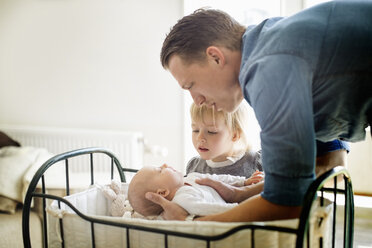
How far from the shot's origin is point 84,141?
270 cm

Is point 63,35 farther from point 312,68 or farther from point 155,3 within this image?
point 312,68

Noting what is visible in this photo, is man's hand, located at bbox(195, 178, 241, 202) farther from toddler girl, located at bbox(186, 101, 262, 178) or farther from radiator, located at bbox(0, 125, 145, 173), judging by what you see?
radiator, located at bbox(0, 125, 145, 173)

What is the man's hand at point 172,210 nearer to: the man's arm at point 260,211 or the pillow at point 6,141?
the man's arm at point 260,211

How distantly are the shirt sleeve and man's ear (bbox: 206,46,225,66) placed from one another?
0.61 feet

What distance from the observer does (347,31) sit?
0.73 m

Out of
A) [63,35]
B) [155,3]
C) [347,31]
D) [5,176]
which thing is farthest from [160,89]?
[347,31]

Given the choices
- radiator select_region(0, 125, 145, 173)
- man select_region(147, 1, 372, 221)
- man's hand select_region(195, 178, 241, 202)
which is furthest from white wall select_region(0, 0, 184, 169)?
A: man select_region(147, 1, 372, 221)

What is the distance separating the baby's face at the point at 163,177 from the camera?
3.70 ft

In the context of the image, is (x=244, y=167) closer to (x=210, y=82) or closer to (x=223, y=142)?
(x=223, y=142)

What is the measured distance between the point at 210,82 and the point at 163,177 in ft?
1.18

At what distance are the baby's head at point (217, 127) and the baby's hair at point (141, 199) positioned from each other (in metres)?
0.32

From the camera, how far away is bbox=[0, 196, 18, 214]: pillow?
2426 millimetres

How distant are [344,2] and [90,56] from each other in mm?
2261

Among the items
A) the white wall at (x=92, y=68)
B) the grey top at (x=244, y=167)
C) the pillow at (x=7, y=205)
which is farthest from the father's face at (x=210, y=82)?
the pillow at (x=7, y=205)
